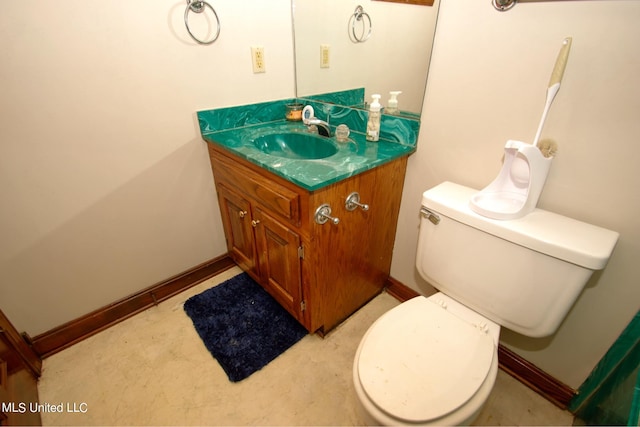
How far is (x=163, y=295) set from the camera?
156 centimetres

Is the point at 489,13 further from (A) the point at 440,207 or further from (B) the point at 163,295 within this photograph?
(B) the point at 163,295

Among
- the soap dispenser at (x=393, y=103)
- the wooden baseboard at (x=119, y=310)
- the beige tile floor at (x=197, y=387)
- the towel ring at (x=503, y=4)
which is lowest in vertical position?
the beige tile floor at (x=197, y=387)

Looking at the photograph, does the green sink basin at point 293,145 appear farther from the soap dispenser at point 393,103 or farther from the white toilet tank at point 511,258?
the white toilet tank at point 511,258

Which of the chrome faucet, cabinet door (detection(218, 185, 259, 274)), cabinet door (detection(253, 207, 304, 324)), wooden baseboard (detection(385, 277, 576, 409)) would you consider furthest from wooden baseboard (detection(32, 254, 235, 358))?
wooden baseboard (detection(385, 277, 576, 409))

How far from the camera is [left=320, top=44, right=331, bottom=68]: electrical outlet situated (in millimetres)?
1494

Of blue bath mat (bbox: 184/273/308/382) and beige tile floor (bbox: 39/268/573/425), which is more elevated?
blue bath mat (bbox: 184/273/308/382)

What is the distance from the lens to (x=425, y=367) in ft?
2.66

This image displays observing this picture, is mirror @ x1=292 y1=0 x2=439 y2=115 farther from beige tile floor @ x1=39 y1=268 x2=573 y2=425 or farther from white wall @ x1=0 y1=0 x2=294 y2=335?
beige tile floor @ x1=39 y1=268 x2=573 y2=425

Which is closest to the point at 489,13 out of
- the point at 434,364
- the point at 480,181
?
the point at 480,181

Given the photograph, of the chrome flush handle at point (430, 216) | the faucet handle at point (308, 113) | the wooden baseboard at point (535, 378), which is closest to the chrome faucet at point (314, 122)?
the faucet handle at point (308, 113)

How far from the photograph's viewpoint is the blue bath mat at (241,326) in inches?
50.2

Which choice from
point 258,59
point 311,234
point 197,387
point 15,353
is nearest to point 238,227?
point 311,234

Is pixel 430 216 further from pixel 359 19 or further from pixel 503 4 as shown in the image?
pixel 359 19

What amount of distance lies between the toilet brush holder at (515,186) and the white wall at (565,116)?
3.4 inches
